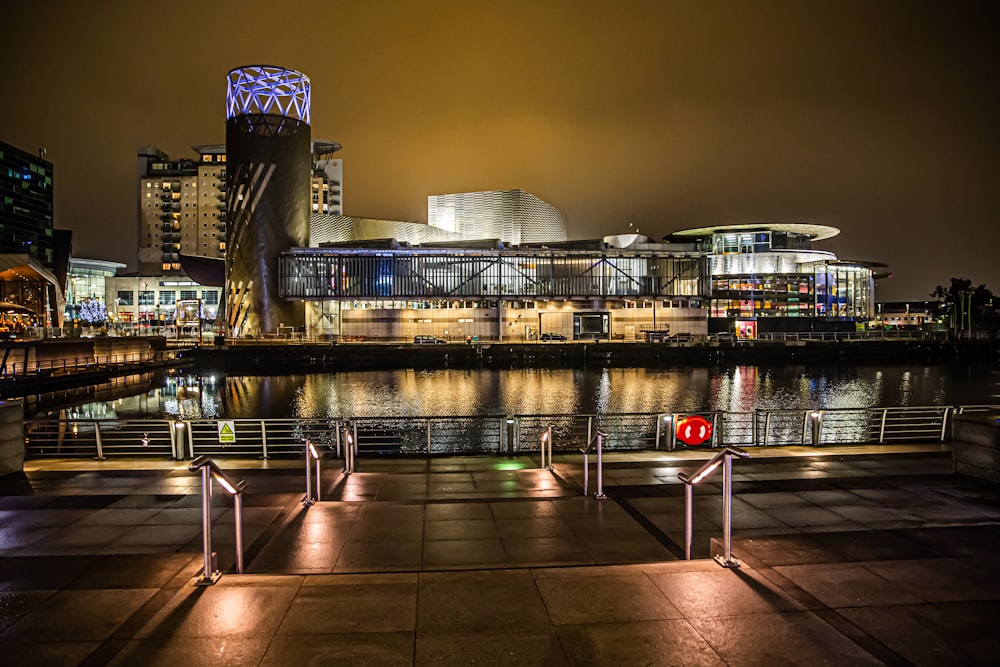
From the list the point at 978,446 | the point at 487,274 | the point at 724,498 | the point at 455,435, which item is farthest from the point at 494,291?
the point at 724,498

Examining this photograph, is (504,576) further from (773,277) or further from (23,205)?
(23,205)

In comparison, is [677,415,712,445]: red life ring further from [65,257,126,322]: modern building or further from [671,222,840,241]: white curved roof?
[65,257,126,322]: modern building

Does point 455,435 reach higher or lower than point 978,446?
lower

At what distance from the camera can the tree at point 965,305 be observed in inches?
5655

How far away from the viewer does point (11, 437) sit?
46.9ft

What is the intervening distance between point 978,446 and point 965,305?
539 feet

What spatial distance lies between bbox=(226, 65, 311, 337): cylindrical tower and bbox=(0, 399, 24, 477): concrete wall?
330 ft

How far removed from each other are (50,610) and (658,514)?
8.90 meters

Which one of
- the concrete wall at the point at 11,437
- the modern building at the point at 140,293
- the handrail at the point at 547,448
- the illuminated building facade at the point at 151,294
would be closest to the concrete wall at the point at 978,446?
the handrail at the point at 547,448

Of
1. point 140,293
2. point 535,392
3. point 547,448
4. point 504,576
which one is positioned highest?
point 140,293

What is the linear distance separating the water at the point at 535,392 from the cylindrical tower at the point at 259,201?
4122 cm

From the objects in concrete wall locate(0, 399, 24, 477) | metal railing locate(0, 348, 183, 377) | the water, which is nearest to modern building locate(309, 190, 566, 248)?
metal railing locate(0, 348, 183, 377)

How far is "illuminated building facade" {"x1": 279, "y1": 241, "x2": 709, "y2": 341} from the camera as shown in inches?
4488

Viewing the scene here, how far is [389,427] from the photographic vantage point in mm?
37000
